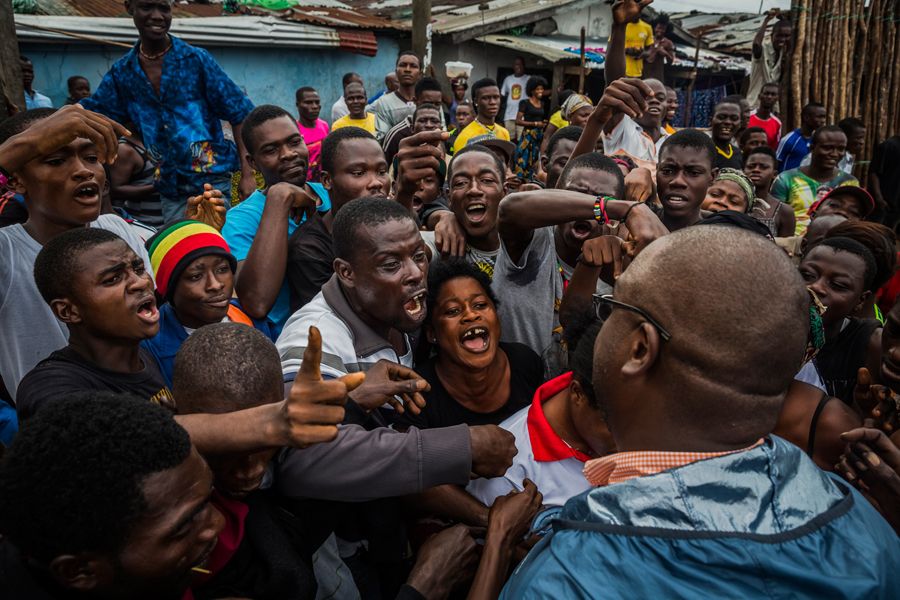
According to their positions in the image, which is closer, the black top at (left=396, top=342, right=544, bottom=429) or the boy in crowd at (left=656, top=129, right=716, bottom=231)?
the black top at (left=396, top=342, right=544, bottom=429)

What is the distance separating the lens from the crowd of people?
129 centimetres

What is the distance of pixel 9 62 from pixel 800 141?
318 inches

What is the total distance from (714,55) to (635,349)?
57.6ft

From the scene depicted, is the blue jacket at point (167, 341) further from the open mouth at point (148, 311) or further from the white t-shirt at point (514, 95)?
the white t-shirt at point (514, 95)

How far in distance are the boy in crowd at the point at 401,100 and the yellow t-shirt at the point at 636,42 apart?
3.82m

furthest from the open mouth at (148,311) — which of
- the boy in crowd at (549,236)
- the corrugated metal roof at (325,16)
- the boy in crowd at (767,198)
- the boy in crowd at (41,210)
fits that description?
the corrugated metal roof at (325,16)

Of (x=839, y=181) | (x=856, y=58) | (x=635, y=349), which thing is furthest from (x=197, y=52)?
(x=856, y=58)

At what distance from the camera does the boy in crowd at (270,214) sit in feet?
10.1

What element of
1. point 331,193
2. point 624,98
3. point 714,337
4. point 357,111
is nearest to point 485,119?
point 357,111

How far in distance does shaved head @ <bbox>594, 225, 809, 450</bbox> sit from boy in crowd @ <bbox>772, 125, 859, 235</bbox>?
5344mm

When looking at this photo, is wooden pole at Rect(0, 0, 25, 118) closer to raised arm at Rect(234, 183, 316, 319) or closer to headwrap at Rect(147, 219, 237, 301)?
headwrap at Rect(147, 219, 237, 301)

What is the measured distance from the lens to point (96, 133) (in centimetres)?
275

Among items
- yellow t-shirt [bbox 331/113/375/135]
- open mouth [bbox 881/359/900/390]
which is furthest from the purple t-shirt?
open mouth [bbox 881/359/900/390]

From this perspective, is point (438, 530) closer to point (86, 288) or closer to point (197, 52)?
point (86, 288)
